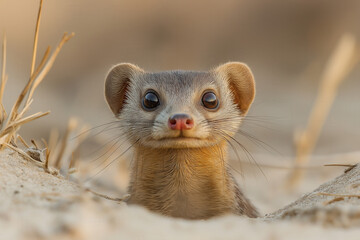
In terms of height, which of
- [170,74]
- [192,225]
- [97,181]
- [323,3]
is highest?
[323,3]

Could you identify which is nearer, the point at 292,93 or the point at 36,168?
the point at 36,168

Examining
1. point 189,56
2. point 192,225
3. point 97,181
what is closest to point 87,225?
point 192,225

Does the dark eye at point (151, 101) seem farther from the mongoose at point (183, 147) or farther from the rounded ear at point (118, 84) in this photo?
the rounded ear at point (118, 84)

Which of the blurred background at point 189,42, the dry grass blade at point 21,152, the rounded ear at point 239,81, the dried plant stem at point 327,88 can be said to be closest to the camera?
the dry grass blade at point 21,152

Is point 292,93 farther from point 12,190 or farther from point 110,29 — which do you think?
point 12,190

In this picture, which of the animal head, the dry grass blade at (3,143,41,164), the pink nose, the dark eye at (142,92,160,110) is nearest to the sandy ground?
the dry grass blade at (3,143,41,164)

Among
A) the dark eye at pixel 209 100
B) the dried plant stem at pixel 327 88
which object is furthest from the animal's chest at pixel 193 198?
the dried plant stem at pixel 327 88

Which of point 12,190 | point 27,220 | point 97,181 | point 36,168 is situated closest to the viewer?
point 27,220
